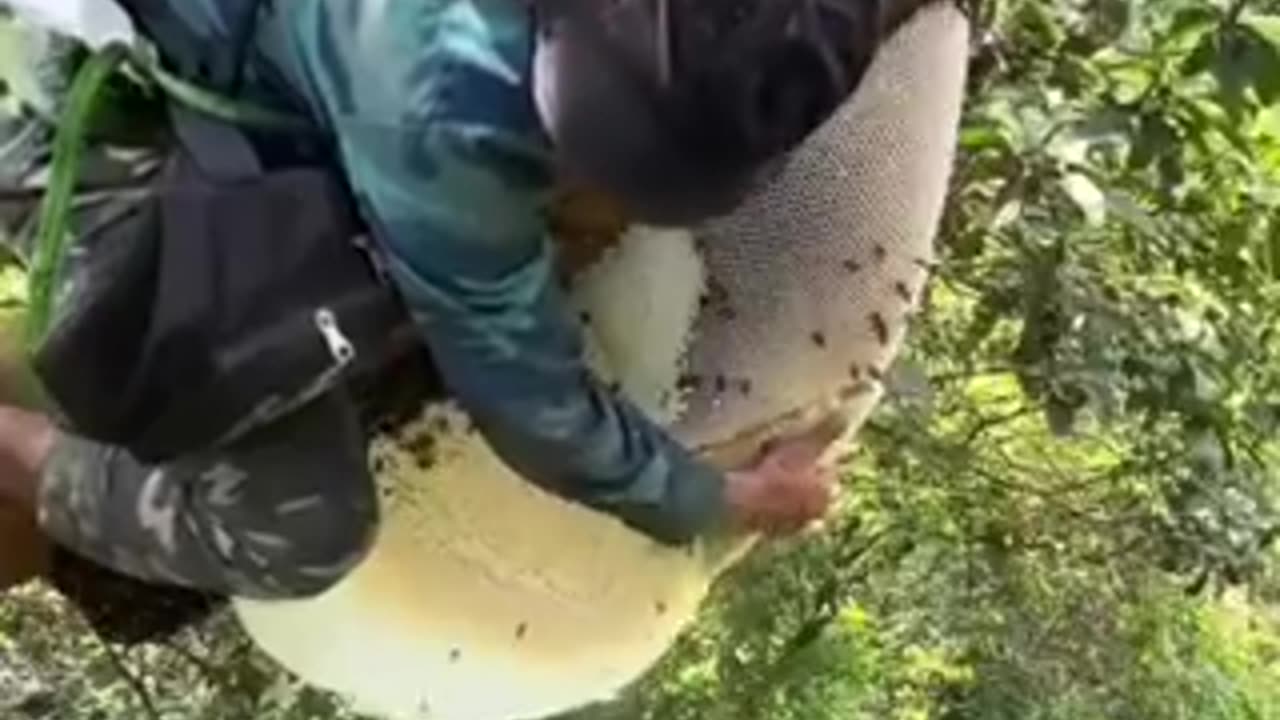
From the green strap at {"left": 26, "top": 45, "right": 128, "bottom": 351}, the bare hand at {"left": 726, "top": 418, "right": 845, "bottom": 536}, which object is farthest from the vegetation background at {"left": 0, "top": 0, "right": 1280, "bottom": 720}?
the green strap at {"left": 26, "top": 45, "right": 128, "bottom": 351}

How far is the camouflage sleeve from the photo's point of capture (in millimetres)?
1283

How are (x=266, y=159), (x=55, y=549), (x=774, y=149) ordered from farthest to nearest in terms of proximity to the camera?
(x=55, y=549)
(x=266, y=159)
(x=774, y=149)

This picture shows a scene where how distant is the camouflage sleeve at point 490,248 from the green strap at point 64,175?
0.39ft

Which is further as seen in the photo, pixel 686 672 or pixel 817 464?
pixel 686 672

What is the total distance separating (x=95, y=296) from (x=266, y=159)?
9 centimetres

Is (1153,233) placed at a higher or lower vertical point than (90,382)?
lower

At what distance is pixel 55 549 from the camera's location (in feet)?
5.55

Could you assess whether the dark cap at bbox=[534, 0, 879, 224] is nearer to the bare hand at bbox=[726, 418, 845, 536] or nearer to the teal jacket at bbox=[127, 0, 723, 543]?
the teal jacket at bbox=[127, 0, 723, 543]

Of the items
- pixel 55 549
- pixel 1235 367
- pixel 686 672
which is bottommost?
pixel 686 672

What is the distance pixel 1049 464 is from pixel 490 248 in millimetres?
1468

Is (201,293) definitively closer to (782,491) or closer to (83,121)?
(83,121)

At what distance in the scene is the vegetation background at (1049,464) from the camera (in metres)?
2.07

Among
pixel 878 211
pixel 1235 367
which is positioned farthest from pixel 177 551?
pixel 1235 367

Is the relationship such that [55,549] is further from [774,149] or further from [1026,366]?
Answer: [1026,366]
